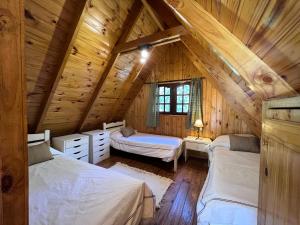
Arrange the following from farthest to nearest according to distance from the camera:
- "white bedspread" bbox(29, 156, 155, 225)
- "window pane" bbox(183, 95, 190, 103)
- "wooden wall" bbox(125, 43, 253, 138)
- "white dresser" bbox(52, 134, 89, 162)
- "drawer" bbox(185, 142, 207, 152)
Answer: "window pane" bbox(183, 95, 190, 103)
"wooden wall" bbox(125, 43, 253, 138)
"drawer" bbox(185, 142, 207, 152)
"white dresser" bbox(52, 134, 89, 162)
"white bedspread" bbox(29, 156, 155, 225)

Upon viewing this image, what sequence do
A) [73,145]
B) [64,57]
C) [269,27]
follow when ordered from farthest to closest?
[73,145], [64,57], [269,27]

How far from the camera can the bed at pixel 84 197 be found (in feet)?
3.82

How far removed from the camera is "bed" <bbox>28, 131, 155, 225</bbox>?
3.82ft

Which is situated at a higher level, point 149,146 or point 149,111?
point 149,111

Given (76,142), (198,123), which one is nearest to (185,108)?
(198,123)

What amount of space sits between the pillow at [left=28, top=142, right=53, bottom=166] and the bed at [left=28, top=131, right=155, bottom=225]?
0.12 metres

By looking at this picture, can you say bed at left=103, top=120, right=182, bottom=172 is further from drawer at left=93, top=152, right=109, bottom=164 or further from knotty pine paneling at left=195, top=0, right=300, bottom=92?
knotty pine paneling at left=195, top=0, right=300, bottom=92

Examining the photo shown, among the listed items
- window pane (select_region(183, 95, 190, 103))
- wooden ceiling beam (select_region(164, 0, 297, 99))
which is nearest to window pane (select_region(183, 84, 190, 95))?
window pane (select_region(183, 95, 190, 103))

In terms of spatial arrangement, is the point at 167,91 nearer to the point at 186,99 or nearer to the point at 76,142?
the point at 186,99

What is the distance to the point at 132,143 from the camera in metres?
3.51

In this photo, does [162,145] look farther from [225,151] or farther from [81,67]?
[81,67]

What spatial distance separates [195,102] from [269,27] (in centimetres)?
318

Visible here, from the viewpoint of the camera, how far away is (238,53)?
31.5 inches

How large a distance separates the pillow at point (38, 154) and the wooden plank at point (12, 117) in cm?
209
